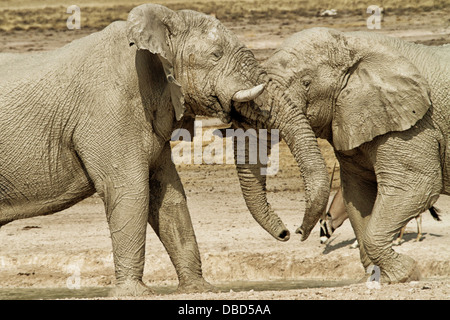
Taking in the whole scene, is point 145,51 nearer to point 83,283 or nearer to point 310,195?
point 310,195

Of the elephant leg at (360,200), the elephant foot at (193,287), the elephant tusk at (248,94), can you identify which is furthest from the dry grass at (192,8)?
the elephant tusk at (248,94)

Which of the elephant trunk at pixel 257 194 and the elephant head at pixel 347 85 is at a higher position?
the elephant head at pixel 347 85

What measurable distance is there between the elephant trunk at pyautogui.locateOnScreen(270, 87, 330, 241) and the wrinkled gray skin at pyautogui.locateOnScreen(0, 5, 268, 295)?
0.39 m

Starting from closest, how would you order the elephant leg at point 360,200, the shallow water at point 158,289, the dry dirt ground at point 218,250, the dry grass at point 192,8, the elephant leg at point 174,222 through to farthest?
the elephant leg at point 174,222, the elephant leg at point 360,200, the shallow water at point 158,289, the dry dirt ground at point 218,250, the dry grass at point 192,8

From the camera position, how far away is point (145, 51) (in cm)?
980

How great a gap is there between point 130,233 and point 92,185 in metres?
0.61

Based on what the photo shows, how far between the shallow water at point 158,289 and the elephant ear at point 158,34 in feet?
11.8

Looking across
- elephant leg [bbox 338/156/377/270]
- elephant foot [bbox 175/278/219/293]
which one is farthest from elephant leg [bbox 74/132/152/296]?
elephant leg [bbox 338/156/377/270]

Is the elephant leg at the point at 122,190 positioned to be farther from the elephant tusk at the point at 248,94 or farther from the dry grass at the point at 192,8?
the dry grass at the point at 192,8

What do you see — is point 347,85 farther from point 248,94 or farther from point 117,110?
point 117,110

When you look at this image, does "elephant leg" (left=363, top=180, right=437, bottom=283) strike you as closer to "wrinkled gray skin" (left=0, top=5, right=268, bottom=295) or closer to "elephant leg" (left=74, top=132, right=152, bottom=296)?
"wrinkled gray skin" (left=0, top=5, right=268, bottom=295)

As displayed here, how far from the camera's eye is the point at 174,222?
10.5 metres

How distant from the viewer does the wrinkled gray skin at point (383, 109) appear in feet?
33.6

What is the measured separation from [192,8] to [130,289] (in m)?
14.0
